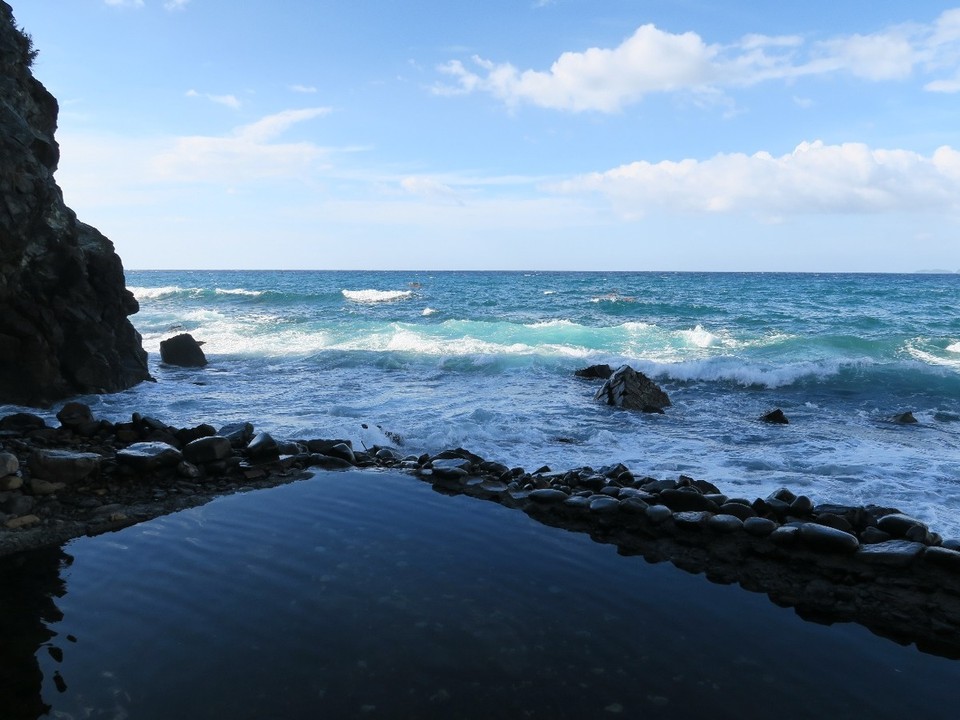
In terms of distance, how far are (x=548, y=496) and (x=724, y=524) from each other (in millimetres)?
1640

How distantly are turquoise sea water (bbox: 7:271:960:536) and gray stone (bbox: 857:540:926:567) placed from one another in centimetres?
163

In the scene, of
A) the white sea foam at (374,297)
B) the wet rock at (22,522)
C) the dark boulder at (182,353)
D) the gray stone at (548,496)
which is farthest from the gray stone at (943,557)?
the white sea foam at (374,297)

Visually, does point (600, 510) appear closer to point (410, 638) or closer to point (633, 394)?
point (410, 638)

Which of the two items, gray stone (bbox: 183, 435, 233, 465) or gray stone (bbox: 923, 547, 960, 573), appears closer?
gray stone (bbox: 923, 547, 960, 573)

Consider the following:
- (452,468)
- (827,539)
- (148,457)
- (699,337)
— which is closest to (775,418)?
→ (827,539)

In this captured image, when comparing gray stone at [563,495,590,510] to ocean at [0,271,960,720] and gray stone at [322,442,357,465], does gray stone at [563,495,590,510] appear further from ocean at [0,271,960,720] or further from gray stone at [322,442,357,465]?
gray stone at [322,442,357,465]

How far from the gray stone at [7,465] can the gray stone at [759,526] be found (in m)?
6.77

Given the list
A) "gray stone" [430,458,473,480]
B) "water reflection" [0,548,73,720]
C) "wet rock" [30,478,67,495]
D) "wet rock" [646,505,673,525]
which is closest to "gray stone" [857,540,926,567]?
"wet rock" [646,505,673,525]

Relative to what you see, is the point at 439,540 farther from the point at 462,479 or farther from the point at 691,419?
the point at 691,419

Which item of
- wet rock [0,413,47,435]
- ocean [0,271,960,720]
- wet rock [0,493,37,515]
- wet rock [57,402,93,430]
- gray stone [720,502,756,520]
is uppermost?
wet rock [57,402,93,430]

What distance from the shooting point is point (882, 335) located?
23.5 m

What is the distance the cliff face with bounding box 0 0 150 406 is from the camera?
10305 mm

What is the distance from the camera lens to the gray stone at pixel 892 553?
5094 mm

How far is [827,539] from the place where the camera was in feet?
17.6
